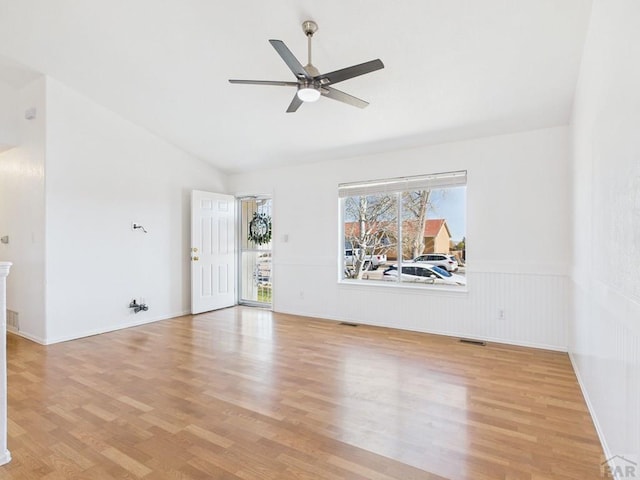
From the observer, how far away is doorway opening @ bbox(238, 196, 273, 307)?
6.48 metres

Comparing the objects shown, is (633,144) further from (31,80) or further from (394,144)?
(31,80)

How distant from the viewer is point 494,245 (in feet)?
13.7

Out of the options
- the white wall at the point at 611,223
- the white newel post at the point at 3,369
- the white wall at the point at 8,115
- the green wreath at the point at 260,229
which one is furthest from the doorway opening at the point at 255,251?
the white wall at the point at 611,223

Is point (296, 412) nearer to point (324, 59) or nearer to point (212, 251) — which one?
point (324, 59)

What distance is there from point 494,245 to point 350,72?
2.78m

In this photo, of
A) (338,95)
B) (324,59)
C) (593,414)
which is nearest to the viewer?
(593,414)

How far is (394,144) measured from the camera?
466 centimetres

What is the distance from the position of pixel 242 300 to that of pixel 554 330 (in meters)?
4.90

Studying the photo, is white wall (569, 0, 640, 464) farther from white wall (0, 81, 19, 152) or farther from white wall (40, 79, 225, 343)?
white wall (0, 81, 19, 152)

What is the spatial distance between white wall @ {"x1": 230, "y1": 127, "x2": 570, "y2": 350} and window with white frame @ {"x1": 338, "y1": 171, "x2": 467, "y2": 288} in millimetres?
146

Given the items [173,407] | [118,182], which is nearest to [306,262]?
[118,182]

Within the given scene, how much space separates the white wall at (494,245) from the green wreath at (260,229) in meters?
1.45

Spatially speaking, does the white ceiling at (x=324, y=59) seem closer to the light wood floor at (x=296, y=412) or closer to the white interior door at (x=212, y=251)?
the white interior door at (x=212, y=251)

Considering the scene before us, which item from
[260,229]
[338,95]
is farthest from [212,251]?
[338,95]
